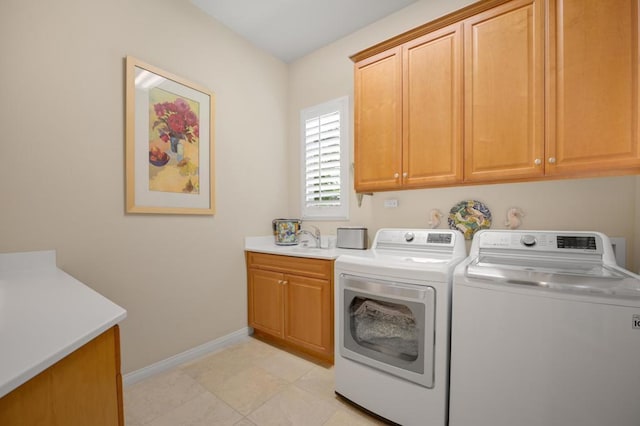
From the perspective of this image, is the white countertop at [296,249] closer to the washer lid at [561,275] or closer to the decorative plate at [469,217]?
the decorative plate at [469,217]

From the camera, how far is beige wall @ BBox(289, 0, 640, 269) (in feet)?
5.06

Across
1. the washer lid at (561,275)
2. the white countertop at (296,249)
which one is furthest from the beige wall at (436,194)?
the washer lid at (561,275)

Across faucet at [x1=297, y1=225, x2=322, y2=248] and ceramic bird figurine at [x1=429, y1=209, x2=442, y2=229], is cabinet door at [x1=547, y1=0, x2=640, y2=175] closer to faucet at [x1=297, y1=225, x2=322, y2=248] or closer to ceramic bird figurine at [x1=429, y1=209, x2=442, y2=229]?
ceramic bird figurine at [x1=429, y1=209, x2=442, y2=229]

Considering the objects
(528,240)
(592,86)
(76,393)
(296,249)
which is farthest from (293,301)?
(592,86)

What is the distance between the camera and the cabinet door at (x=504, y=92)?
4.86 ft

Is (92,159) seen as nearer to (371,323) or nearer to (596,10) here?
(371,323)

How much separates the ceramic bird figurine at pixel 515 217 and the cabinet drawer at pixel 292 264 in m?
1.25

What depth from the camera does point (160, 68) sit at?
2020mm

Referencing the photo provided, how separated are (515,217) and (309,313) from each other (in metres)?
1.62

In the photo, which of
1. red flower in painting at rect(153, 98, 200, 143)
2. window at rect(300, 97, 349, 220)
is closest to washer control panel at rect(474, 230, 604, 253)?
window at rect(300, 97, 349, 220)

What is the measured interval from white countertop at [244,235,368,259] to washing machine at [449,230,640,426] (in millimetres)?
991

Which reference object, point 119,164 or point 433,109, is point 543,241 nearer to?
point 433,109

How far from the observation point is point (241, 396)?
5.67 ft

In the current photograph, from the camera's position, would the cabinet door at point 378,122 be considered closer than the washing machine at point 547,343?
No
